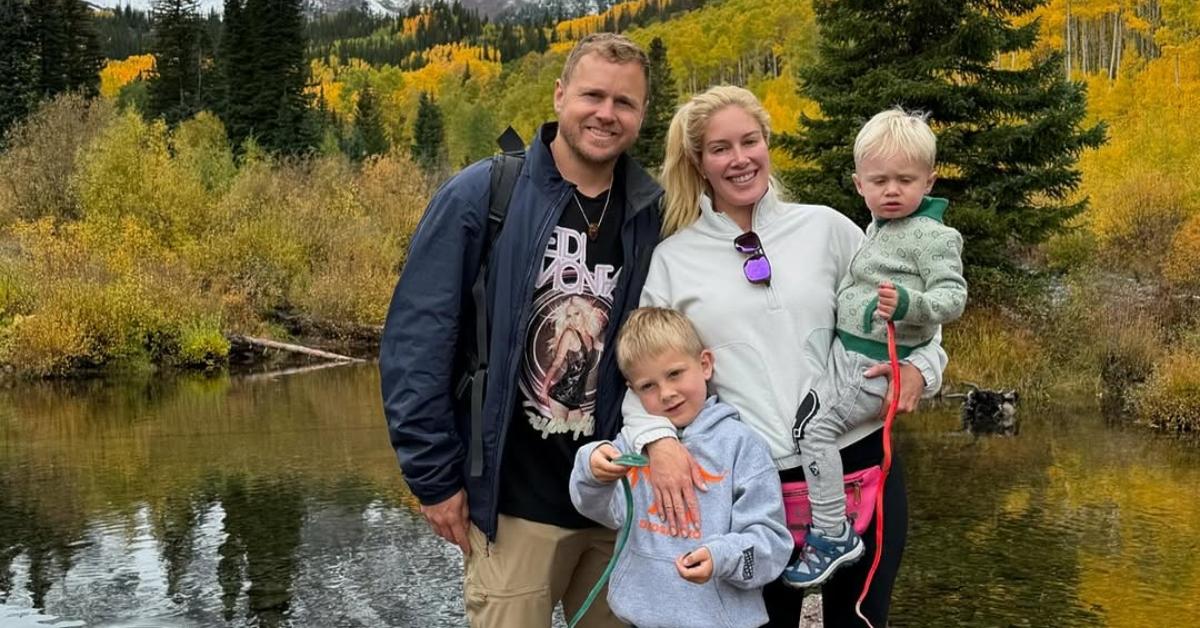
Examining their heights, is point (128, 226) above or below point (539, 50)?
below

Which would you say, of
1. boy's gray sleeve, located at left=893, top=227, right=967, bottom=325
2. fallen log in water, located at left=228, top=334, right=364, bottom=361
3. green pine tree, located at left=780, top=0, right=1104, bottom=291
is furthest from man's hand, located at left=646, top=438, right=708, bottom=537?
fallen log in water, located at left=228, top=334, right=364, bottom=361

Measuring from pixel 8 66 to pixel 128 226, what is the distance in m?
28.1

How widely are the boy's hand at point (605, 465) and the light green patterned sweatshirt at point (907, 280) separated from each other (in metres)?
0.60

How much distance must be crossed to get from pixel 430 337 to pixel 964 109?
12.0 metres

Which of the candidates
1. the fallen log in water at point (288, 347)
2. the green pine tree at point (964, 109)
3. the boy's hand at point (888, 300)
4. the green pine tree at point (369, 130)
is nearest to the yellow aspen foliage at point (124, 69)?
the green pine tree at point (369, 130)

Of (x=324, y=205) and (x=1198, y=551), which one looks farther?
(x=324, y=205)

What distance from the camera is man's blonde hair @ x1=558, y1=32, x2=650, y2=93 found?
2.52 m

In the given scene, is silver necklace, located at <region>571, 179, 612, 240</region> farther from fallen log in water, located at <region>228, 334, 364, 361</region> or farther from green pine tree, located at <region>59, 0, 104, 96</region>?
green pine tree, located at <region>59, 0, 104, 96</region>

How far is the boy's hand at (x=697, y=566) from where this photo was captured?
2.15m

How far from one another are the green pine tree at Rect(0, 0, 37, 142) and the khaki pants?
45.1 metres

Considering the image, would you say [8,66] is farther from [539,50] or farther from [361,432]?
[539,50]

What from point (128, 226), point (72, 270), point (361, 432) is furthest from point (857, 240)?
point (128, 226)

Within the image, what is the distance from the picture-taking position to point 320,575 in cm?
651

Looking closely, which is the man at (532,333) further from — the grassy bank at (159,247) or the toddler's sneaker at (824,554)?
the grassy bank at (159,247)
